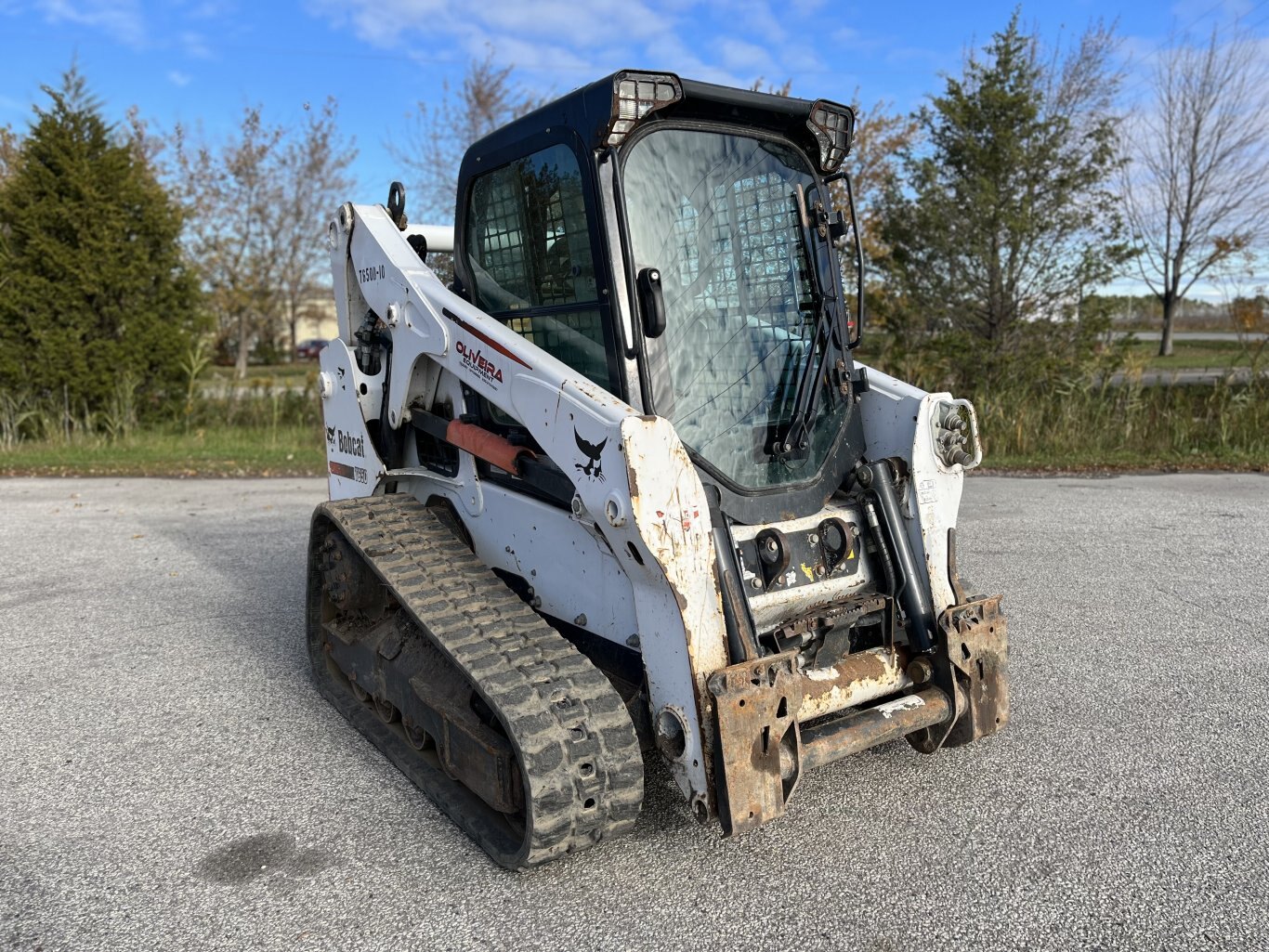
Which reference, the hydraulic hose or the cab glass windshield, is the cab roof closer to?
the cab glass windshield

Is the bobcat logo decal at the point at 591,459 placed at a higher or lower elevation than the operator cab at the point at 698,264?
lower

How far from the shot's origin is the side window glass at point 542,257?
11.2 feet

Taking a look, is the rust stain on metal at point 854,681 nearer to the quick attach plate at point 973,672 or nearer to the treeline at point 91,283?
the quick attach plate at point 973,672

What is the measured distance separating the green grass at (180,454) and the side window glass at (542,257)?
829 cm

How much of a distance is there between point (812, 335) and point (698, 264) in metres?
0.59

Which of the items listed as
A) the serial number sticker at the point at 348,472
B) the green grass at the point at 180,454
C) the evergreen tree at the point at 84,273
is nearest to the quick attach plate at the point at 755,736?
the serial number sticker at the point at 348,472

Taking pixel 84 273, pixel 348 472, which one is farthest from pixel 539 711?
pixel 84 273

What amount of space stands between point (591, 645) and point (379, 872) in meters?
1.01

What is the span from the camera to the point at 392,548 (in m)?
3.80

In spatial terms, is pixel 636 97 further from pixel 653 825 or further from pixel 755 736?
pixel 653 825

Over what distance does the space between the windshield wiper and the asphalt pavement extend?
132cm

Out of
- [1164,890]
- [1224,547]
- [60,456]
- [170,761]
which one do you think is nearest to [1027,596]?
[1224,547]

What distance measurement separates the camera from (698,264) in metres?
3.46

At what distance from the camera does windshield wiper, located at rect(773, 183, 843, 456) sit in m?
3.62
